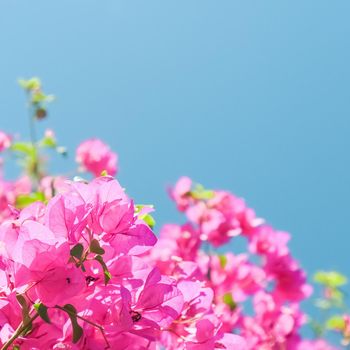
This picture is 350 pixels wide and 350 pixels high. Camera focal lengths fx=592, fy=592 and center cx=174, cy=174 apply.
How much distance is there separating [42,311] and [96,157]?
2.47 metres

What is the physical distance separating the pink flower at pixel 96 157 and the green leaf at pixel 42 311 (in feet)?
7.84

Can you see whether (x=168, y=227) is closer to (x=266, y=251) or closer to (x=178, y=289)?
(x=266, y=251)

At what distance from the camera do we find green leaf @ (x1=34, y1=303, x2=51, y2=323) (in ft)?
2.62

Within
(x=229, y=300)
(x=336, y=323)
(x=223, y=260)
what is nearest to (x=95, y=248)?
(x=229, y=300)

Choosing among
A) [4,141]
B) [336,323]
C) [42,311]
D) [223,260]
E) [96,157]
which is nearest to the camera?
[42,311]

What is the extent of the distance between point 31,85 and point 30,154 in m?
0.39

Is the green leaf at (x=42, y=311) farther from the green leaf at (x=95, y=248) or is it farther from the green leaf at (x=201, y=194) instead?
the green leaf at (x=201, y=194)

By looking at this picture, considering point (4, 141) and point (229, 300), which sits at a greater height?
point (4, 141)

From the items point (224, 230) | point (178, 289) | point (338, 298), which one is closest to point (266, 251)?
point (224, 230)

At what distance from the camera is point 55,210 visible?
33.5 inches

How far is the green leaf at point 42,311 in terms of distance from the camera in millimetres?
799

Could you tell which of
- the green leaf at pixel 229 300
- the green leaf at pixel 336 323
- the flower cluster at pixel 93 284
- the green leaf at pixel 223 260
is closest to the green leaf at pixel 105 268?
the flower cluster at pixel 93 284

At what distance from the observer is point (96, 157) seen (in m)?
3.25

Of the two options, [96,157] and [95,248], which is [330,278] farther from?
[95,248]
